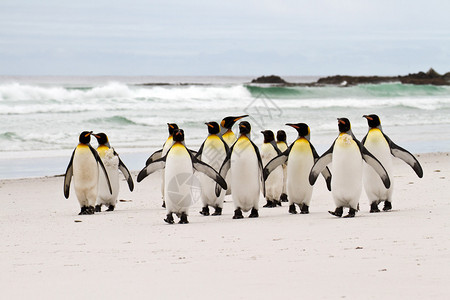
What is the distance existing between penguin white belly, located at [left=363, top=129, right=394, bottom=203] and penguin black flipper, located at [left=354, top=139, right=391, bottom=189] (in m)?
0.34

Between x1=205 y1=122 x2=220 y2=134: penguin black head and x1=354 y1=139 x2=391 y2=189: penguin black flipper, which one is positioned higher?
x1=205 y1=122 x2=220 y2=134: penguin black head

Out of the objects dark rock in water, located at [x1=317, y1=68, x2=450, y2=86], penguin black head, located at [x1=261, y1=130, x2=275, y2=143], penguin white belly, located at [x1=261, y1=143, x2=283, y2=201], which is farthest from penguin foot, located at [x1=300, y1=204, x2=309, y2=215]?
dark rock in water, located at [x1=317, y1=68, x2=450, y2=86]

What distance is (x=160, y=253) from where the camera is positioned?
5.52m

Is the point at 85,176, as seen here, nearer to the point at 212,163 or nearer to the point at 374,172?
the point at 212,163

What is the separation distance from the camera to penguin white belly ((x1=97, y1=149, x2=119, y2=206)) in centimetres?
922

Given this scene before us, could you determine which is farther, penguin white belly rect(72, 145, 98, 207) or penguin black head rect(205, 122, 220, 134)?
penguin white belly rect(72, 145, 98, 207)

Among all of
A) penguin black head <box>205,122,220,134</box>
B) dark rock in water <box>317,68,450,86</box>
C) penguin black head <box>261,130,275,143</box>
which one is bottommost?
penguin black head <box>261,130,275,143</box>

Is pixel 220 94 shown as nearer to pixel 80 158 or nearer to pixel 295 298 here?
pixel 80 158

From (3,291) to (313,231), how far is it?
2.75m

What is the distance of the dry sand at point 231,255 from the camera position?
13.9 feet

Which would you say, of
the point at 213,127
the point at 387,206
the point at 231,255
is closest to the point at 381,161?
the point at 387,206

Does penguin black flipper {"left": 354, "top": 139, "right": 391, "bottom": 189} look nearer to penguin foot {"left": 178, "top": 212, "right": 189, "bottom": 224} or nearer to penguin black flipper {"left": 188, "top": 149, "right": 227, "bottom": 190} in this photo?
penguin black flipper {"left": 188, "top": 149, "right": 227, "bottom": 190}

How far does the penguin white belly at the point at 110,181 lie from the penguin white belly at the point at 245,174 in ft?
6.85

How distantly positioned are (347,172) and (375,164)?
418mm
